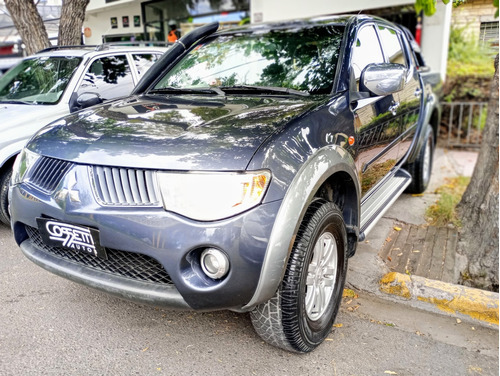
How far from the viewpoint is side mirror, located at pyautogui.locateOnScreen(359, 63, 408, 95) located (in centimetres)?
296

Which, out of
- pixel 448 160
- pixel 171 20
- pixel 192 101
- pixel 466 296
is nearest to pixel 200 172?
pixel 192 101

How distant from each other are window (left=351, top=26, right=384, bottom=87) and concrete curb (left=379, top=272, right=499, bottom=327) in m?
1.45

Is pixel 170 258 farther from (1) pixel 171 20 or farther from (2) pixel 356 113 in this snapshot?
(1) pixel 171 20

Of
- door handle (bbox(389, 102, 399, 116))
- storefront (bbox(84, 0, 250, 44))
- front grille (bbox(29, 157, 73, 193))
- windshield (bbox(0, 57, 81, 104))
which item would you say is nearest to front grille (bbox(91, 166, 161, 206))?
front grille (bbox(29, 157, 73, 193))

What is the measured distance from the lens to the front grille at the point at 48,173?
7.97 ft

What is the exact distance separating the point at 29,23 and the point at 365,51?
5.35 meters

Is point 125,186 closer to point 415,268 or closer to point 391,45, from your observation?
point 415,268

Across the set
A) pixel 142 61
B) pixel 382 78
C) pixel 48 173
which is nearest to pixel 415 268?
pixel 382 78

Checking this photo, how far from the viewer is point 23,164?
273cm

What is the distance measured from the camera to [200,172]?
6.97ft

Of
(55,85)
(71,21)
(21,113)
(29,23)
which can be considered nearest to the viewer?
(21,113)

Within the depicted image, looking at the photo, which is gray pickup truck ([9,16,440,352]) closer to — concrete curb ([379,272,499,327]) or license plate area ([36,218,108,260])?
license plate area ([36,218,108,260])

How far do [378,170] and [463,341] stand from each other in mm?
1345

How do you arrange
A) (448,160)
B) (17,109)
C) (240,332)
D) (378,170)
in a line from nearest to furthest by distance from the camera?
(240,332) < (378,170) < (17,109) < (448,160)
